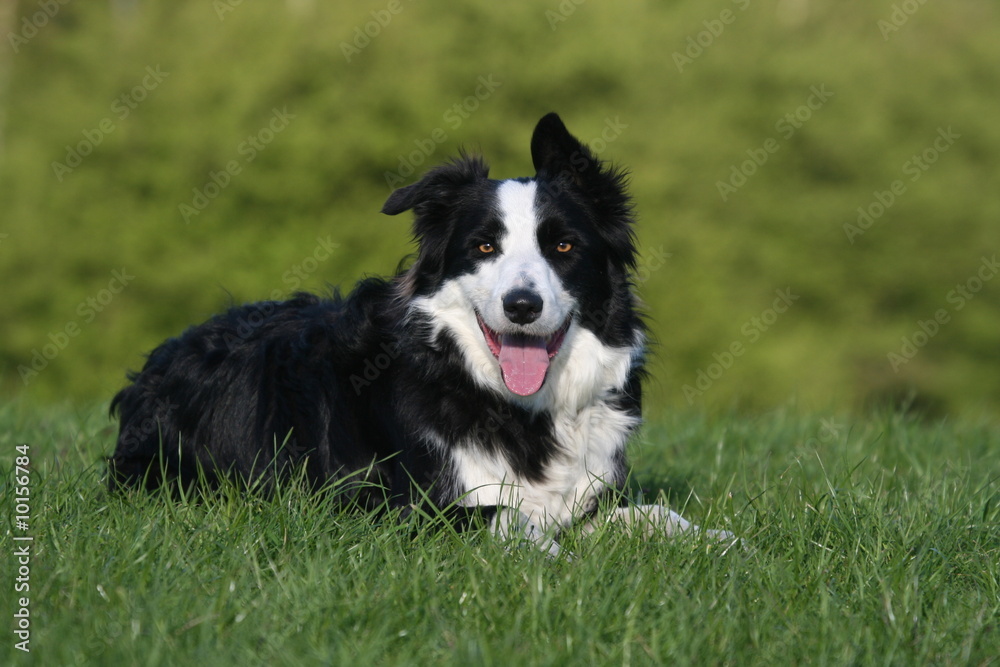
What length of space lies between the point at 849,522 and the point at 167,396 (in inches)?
115

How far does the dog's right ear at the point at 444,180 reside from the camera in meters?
4.08

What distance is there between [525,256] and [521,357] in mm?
396

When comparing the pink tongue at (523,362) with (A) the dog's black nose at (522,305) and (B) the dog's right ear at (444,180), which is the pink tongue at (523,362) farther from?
(B) the dog's right ear at (444,180)

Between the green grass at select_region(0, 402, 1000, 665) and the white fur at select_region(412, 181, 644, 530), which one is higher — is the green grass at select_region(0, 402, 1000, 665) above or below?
below

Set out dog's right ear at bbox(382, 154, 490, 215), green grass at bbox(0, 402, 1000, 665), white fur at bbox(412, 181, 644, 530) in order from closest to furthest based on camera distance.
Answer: green grass at bbox(0, 402, 1000, 665), white fur at bbox(412, 181, 644, 530), dog's right ear at bbox(382, 154, 490, 215)

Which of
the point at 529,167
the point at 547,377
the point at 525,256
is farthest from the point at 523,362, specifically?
the point at 529,167

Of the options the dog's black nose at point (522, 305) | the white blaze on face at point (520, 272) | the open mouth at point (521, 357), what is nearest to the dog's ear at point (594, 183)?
the white blaze on face at point (520, 272)

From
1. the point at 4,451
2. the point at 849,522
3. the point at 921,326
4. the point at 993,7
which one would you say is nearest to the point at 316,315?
the point at 4,451

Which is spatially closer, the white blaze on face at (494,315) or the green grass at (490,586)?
the green grass at (490,586)

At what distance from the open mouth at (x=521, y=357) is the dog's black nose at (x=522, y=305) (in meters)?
0.18

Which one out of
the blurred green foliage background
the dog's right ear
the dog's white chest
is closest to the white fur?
the dog's white chest

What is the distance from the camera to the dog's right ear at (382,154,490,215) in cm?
408

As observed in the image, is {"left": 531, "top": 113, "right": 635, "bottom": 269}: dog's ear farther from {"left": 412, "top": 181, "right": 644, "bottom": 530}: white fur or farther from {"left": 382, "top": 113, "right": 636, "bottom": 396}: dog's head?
{"left": 412, "top": 181, "right": 644, "bottom": 530}: white fur

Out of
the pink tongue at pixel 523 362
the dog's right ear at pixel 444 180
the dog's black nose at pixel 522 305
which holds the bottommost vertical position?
the pink tongue at pixel 523 362
